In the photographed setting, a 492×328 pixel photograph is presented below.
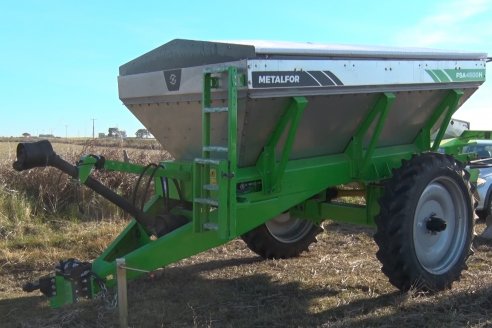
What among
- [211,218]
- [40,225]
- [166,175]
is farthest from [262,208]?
[40,225]

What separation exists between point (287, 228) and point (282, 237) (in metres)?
0.16

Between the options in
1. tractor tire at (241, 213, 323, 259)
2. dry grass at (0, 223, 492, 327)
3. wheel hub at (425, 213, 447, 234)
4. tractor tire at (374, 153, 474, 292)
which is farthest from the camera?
tractor tire at (241, 213, 323, 259)

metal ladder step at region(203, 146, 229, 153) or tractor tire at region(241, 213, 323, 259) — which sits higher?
metal ladder step at region(203, 146, 229, 153)

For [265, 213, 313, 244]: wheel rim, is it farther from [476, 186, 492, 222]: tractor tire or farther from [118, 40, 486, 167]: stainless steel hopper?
[476, 186, 492, 222]: tractor tire

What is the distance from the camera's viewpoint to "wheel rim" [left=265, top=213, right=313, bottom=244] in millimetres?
6727

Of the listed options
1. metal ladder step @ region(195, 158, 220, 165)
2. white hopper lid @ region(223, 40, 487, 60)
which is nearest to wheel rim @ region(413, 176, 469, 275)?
white hopper lid @ region(223, 40, 487, 60)

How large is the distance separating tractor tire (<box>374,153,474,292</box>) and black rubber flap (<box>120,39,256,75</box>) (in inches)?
73.9

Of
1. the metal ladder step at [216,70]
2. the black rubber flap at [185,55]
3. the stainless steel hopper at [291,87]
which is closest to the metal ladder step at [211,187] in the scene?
the stainless steel hopper at [291,87]

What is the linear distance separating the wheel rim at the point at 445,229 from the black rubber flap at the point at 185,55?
2.19 m

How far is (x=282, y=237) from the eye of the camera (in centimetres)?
682

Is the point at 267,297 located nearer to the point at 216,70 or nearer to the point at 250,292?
the point at 250,292

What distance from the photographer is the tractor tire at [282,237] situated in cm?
664

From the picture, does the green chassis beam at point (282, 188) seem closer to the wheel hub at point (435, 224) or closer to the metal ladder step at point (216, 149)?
the metal ladder step at point (216, 149)

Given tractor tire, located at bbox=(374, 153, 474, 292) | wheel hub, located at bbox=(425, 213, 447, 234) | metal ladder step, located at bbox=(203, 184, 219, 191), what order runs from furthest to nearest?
wheel hub, located at bbox=(425, 213, 447, 234) < tractor tire, located at bbox=(374, 153, 474, 292) < metal ladder step, located at bbox=(203, 184, 219, 191)
